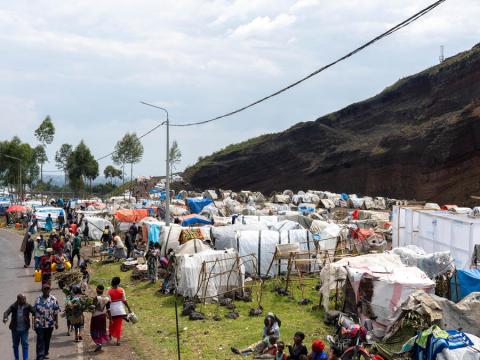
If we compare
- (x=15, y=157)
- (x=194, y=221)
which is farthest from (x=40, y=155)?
(x=194, y=221)

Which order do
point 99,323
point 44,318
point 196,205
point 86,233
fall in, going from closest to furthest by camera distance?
point 44,318 < point 99,323 < point 86,233 < point 196,205

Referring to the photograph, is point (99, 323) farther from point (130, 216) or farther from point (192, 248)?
point (130, 216)

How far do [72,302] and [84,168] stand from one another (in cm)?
5944

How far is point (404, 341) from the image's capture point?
11508 mm

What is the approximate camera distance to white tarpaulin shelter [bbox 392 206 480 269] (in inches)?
752

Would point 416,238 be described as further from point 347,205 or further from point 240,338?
point 347,205

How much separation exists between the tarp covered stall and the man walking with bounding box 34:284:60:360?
20.0 ft

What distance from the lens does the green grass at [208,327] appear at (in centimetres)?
1258

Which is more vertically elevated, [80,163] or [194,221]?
[80,163]

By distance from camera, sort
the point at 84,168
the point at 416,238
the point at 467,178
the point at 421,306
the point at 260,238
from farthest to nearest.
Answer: the point at 84,168, the point at 467,178, the point at 416,238, the point at 260,238, the point at 421,306

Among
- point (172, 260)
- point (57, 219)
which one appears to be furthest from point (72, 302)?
point (57, 219)

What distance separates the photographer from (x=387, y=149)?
8138cm

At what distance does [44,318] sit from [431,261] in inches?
419

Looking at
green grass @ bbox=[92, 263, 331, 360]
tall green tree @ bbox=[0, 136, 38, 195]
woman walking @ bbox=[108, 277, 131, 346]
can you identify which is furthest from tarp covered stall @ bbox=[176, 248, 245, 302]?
tall green tree @ bbox=[0, 136, 38, 195]
